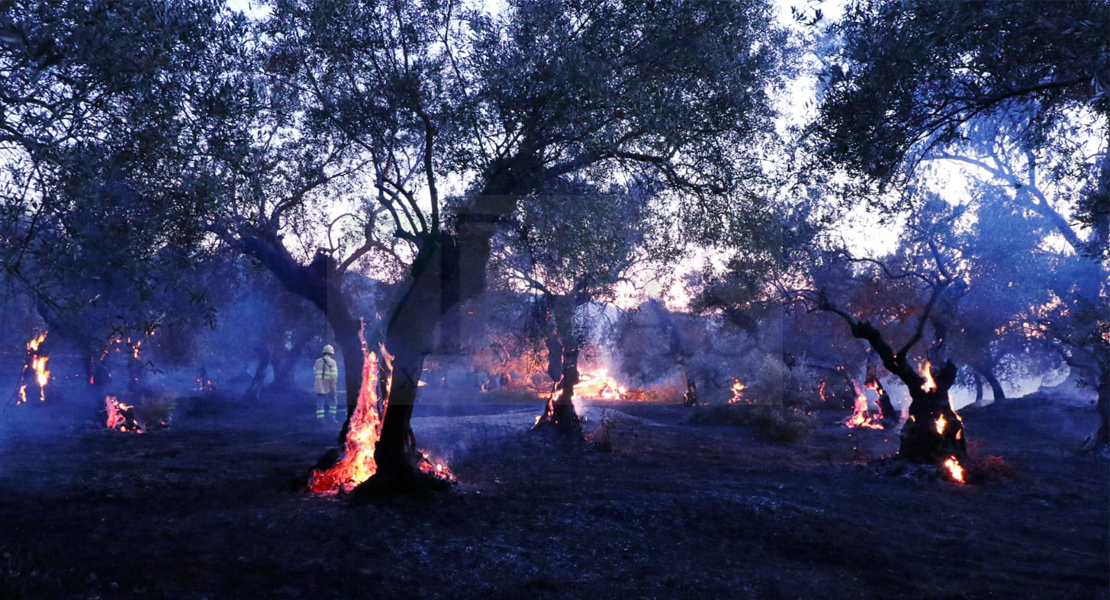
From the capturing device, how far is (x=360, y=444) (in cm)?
1420

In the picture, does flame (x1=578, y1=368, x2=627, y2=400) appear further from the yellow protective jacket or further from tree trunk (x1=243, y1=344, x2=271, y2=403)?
the yellow protective jacket

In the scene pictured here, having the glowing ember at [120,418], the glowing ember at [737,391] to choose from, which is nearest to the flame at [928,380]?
the glowing ember at [120,418]

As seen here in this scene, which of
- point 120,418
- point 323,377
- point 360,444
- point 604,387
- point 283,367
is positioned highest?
point 283,367

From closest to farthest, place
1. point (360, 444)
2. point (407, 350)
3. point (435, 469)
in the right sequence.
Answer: point (407, 350), point (360, 444), point (435, 469)

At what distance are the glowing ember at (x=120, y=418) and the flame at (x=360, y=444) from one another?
1386cm

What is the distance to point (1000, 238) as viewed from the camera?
22562mm

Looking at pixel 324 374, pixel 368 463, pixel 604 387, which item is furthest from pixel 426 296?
pixel 604 387

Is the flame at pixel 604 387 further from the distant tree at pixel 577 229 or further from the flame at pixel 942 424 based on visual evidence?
the distant tree at pixel 577 229

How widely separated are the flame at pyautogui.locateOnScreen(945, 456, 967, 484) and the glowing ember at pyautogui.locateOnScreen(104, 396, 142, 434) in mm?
22923

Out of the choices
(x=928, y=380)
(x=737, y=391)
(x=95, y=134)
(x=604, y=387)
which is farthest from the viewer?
(x=604, y=387)

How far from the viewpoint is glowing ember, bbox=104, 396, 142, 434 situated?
82.1 feet

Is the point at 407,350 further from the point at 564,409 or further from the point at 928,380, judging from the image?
the point at 928,380

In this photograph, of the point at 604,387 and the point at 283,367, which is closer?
the point at 283,367

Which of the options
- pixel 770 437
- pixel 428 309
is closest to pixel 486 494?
pixel 428 309
